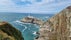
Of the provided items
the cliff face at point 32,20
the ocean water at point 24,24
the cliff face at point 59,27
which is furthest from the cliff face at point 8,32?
the cliff face at point 59,27

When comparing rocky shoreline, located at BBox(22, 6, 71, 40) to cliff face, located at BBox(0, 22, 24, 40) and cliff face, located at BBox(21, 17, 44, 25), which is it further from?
cliff face, located at BBox(0, 22, 24, 40)

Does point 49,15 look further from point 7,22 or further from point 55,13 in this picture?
point 7,22

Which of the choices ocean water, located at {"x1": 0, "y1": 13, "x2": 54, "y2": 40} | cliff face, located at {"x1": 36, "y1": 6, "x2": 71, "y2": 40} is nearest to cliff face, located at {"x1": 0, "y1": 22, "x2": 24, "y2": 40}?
ocean water, located at {"x1": 0, "y1": 13, "x2": 54, "y2": 40}

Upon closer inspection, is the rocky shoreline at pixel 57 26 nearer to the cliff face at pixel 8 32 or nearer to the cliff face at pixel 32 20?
the cliff face at pixel 32 20

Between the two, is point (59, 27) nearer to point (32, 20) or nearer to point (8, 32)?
point (32, 20)

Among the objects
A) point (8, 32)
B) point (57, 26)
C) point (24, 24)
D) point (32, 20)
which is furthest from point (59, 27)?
point (8, 32)
